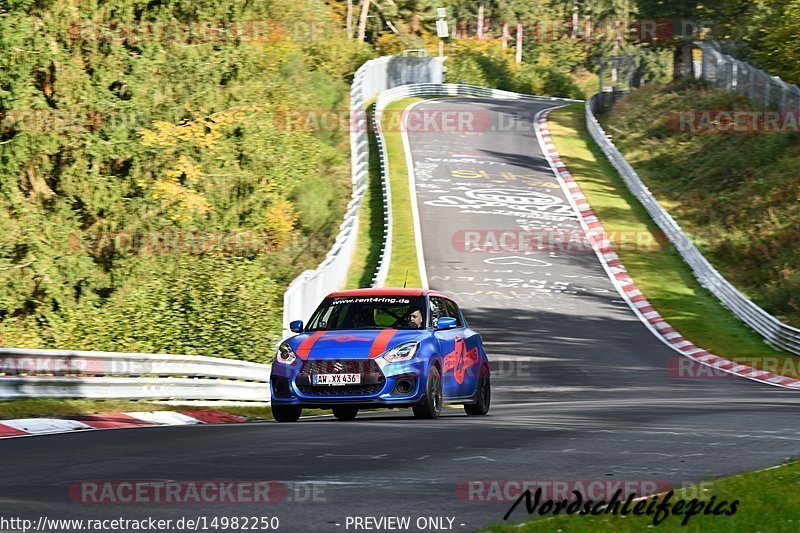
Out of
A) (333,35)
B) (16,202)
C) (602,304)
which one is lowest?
(602,304)

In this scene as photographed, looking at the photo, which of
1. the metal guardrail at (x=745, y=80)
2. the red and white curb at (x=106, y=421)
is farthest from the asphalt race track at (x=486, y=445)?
the metal guardrail at (x=745, y=80)

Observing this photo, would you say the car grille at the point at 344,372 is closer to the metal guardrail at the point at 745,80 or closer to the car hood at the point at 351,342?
the car hood at the point at 351,342

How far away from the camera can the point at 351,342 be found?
14195 mm

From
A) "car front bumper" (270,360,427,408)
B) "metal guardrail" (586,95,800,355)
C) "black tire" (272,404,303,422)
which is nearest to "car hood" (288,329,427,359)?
"car front bumper" (270,360,427,408)

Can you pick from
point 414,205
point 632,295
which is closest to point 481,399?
point 632,295

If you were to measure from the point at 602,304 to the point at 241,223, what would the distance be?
44.5ft

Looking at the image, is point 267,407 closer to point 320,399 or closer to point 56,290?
point 320,399

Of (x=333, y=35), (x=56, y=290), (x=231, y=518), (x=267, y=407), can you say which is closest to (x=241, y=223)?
(x=56, y=290)

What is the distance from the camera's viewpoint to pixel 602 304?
33312 millimetres

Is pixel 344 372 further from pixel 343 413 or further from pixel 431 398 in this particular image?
pixel 343 413

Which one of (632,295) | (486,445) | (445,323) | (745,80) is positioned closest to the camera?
(486,445)

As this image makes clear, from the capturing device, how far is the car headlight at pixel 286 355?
14.4 metres

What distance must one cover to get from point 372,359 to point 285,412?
1.42m

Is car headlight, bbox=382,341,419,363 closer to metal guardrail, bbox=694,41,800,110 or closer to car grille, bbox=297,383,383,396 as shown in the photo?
car grille, bbox=297,383,383,396
